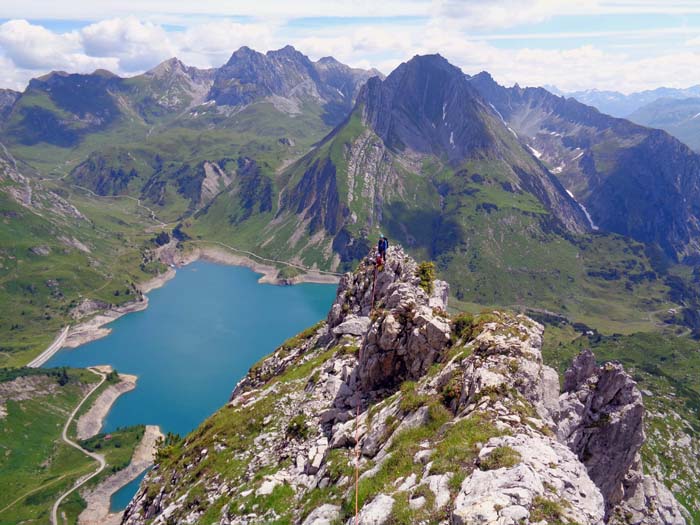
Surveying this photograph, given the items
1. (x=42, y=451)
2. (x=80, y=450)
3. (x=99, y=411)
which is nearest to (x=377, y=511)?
(x=80, y=450)

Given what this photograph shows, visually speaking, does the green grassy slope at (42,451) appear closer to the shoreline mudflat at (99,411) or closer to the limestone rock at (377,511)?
the shoreline mudflat at (99,411)

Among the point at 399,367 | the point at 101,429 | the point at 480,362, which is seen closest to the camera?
the point at 480,362

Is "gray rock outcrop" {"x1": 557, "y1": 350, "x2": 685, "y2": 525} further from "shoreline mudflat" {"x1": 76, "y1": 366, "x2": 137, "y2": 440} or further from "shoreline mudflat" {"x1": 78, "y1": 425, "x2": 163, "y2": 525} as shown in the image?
"shoreline mudflat" {"x1": 76, "y1": 366, "x2": 137, "y2": 440}

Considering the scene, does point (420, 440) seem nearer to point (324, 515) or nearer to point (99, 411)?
point (324, 515)

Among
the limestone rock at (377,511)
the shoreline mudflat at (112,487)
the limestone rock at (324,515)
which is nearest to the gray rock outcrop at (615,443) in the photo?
the limestone rock at (324,515)

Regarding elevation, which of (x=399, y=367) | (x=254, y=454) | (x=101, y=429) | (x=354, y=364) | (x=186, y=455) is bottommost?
(x=101, y=429)

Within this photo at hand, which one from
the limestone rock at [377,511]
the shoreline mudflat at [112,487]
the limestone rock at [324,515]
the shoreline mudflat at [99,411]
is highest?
the limestone rock at [377,511]

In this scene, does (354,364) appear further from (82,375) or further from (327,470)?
(82,375)

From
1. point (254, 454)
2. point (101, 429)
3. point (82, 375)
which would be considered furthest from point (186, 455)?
point (82, 375)

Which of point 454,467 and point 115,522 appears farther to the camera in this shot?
point 115,522
